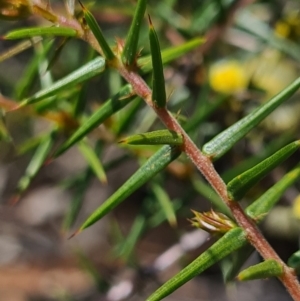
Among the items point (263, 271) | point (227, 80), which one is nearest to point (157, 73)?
point (263, 271)

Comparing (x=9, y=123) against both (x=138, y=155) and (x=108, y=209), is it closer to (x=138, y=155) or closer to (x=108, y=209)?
(x=138, y=155)

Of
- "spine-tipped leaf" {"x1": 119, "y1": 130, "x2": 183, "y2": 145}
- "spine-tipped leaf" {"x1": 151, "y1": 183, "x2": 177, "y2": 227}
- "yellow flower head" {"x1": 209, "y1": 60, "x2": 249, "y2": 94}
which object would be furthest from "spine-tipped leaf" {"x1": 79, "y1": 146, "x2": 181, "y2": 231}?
"yellow flower head" {"x1": 209, "y1": 60, "x2": 249, "y2": 94}

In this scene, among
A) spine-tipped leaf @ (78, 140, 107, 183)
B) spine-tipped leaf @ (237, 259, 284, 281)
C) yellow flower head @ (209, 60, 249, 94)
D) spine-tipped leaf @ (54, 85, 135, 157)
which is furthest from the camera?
yellow flower head @ (209, 60, 249, 94)

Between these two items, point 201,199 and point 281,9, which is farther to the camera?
point 201,199

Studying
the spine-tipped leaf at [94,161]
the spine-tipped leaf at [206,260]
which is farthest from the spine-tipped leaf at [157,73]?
the spine-tipped leaf at [94,161]

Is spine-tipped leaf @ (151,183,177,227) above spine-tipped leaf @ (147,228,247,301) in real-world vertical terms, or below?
above

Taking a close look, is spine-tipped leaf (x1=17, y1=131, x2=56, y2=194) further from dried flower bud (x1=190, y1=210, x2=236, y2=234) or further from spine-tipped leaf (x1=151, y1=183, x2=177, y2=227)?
dried flower bud (x1=190, y1=210, x2=236, y2=234)

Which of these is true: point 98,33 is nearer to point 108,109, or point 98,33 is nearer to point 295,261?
point 108,109

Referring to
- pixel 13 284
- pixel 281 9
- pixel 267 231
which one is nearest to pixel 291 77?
pixel 281 9
